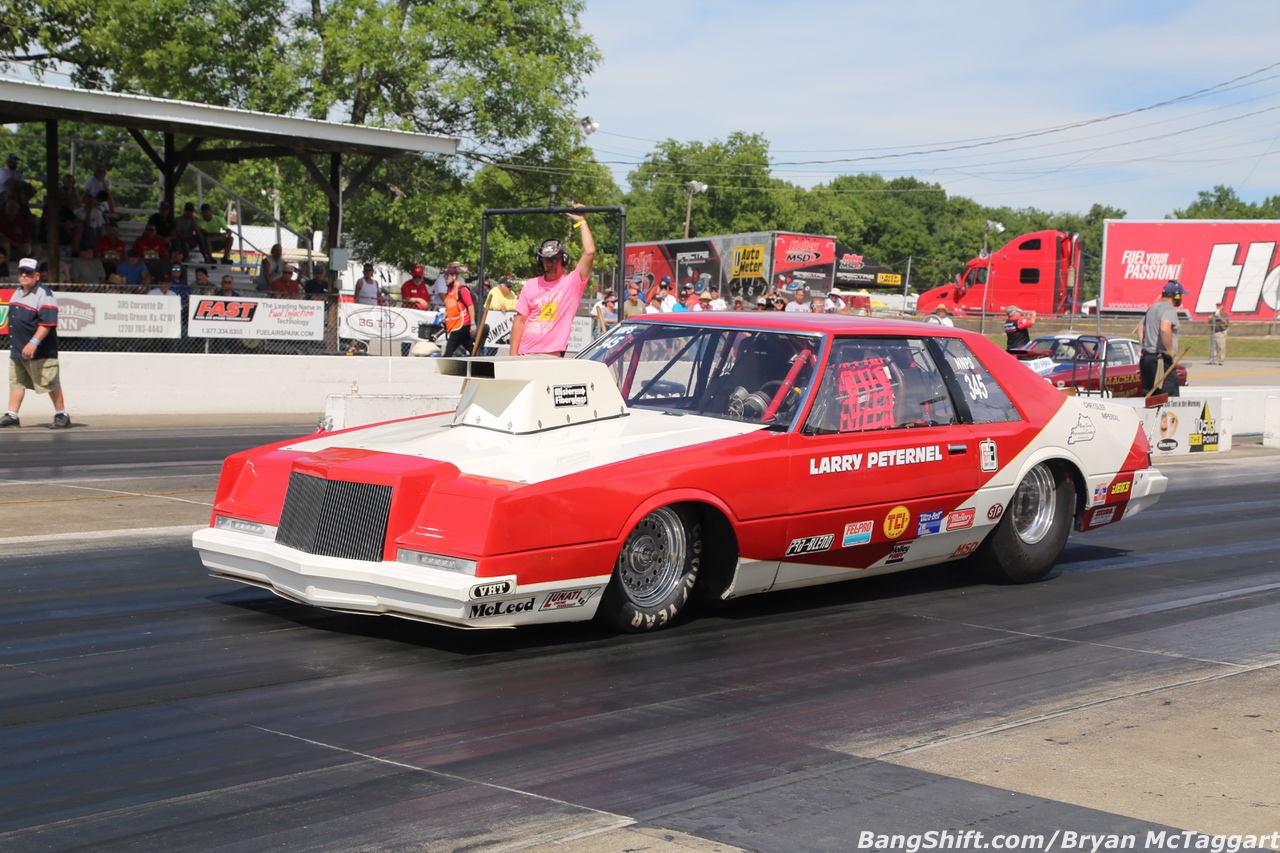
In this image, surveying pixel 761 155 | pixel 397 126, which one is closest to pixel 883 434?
pixel 397 126

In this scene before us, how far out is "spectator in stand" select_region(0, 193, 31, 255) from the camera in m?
18.8

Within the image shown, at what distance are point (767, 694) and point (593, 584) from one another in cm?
90

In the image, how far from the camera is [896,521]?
6781 millimetres

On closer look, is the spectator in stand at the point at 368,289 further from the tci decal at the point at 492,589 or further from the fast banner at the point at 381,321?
the tci decal at the point at 492,589

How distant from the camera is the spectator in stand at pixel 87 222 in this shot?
19609mm

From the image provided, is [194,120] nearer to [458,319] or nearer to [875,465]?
[458,319]

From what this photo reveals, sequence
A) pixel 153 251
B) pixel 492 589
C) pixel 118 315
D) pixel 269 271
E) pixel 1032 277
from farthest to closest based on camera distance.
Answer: pixel 1032 277
pixel 269 271
pixel 153 251
pixel 118 315
pixel 492 589

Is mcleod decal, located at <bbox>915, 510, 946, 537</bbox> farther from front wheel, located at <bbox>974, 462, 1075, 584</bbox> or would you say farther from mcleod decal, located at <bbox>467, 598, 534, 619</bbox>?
mcleod decal, located at <bbox>467, 598, 534, 619</bbox>

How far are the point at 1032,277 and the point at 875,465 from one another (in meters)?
40.1

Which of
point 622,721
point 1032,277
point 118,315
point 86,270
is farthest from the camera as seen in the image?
Answer: point 1032,277

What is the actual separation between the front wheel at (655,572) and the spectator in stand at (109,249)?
1575cm

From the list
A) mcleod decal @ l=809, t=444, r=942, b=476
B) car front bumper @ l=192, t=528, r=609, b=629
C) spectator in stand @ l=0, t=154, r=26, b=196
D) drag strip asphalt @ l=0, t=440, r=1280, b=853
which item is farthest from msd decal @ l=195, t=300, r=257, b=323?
mcleod decal @ l=809, t=444, r=942, b=476

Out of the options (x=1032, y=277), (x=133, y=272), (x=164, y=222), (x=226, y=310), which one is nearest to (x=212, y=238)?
(x=164, y=222)

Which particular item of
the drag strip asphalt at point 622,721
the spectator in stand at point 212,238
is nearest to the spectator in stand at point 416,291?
the spectator in stand at point 212,238
